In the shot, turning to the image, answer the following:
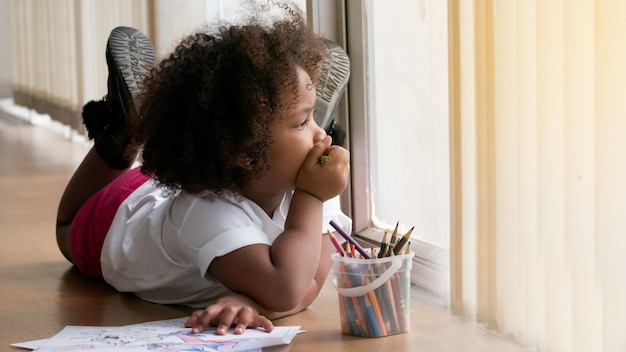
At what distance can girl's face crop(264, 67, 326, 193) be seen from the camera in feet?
4.55

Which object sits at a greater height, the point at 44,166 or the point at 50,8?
the point at 50,8

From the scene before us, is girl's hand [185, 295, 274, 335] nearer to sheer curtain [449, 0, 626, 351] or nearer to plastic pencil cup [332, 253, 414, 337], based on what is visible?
plastic pencil cup [332, 253, 414, 337]

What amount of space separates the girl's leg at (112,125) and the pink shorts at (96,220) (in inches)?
1.8

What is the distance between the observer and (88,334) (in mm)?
1316

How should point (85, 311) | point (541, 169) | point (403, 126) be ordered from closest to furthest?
point (541, 169)
point (85, 311)
point (403, 126)

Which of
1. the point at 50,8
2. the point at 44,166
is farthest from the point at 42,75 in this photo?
the point at 44,166

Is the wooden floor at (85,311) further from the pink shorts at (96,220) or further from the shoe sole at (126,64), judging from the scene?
the shoe sole at (126,64)

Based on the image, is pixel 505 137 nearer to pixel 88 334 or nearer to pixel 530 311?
pixel 530 311

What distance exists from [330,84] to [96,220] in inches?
19.5

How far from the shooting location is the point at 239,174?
4.60 feet

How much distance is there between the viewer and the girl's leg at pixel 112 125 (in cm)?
182

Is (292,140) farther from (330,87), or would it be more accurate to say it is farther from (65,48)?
(65,48)

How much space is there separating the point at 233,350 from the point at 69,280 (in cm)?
69

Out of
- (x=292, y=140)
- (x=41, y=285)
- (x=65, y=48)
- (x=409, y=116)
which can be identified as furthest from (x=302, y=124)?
(x=65, y=48)
